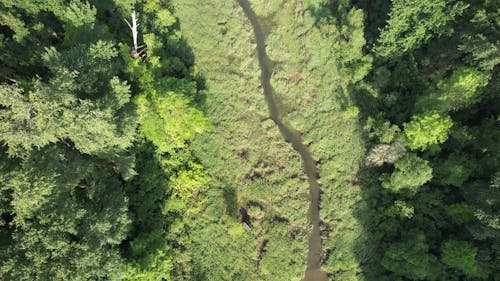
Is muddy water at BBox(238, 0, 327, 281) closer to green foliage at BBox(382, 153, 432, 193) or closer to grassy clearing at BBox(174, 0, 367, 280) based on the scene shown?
grassy clearing at BBox(174, 0, 367, 280)

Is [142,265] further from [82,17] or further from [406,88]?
[406,88]

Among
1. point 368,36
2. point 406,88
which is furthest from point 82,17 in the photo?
point 406,88

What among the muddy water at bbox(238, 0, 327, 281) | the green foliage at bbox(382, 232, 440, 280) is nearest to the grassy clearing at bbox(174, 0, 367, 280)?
the muddy water at bbox(238, 0, 327, 281)

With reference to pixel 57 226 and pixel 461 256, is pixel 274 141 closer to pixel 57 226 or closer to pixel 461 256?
pixel 461 256

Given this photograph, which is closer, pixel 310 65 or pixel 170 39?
pixel 170 39

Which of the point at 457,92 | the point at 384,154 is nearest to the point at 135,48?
the point at 384,154

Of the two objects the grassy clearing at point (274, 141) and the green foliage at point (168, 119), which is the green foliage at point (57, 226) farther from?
the grassy clearing at point (274, 141)

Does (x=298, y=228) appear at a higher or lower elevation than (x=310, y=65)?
lower
